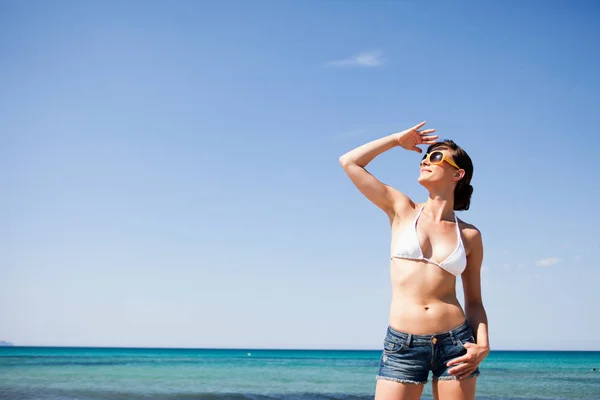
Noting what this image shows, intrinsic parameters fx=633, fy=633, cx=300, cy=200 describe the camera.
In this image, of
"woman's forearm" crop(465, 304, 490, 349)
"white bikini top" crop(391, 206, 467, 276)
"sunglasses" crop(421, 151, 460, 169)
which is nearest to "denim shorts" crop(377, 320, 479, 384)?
"woman's forearm" crop(465, 304, 490, 349)

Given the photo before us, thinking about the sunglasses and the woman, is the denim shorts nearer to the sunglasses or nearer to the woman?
the woman

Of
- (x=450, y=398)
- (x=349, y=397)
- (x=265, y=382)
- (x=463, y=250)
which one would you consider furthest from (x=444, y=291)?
(x=265, y=382)

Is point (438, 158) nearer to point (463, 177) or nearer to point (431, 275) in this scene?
point (463, 177)

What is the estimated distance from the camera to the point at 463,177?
4.04m

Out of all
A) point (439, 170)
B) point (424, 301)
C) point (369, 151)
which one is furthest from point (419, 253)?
point (369, 151)

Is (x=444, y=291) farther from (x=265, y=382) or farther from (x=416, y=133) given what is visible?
(x=265, y=382)

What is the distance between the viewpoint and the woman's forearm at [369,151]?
408cm

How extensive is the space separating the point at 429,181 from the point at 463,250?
1.60ft

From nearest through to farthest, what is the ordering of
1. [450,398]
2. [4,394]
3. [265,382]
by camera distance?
1. [450,398]
2. [4,394]
3. [265,382]

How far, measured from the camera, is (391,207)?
4066 mm

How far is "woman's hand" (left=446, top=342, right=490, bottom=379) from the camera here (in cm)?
357

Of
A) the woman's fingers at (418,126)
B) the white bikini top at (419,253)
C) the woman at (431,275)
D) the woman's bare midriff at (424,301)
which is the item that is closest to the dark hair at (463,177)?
the woman at (431,275)

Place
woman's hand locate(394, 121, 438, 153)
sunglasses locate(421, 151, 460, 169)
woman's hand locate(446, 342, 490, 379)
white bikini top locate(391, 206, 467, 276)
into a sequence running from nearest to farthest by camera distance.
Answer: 1. woman's hand locate(446, 342, 490, 379)
2. white bikini top locate(391, 206, 467, 276)
3. sunglasses locate(421, 151, 460, 169)
4. woman's hand locate(394, 121, 438, 153)

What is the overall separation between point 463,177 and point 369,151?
0.62m
